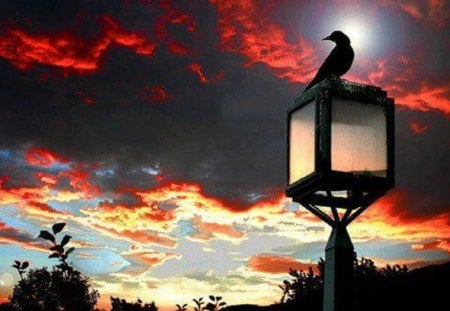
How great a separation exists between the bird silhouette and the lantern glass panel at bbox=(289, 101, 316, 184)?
30 centimetres

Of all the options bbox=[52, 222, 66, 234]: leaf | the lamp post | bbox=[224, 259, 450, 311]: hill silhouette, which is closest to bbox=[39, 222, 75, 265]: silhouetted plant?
bbox=[52, 222, 66, 234]: leaf

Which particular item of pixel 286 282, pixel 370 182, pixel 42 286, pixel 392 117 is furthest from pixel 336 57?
pixel 42 286

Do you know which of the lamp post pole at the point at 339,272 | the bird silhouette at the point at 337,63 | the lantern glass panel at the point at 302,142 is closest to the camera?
the lamp post pole at the point at 339,272

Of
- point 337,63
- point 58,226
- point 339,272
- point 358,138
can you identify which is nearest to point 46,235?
point 58,226

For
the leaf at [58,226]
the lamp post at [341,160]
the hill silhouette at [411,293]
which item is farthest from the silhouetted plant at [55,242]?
the hill silhouette at [411,293]

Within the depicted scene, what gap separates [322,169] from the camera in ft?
9.88

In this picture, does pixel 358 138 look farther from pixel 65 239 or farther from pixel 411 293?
pixel 411 293

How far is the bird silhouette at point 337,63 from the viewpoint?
12.2ft

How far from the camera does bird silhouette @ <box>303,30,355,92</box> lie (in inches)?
146

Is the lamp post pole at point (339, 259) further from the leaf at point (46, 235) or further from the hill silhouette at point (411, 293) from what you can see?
the hill silhouette at point (411, 293)

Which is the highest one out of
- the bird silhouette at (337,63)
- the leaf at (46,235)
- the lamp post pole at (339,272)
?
the bird silhouette at (337,63)

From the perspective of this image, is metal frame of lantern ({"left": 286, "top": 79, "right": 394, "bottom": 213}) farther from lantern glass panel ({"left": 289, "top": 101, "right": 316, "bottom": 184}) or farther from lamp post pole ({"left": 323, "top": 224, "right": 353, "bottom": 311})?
lamp post pole ({"left": 323, "top": 224, "right": 353, "bottom": 311})

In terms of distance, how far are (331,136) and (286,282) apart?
974 inches

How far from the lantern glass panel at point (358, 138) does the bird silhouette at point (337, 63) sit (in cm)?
47
